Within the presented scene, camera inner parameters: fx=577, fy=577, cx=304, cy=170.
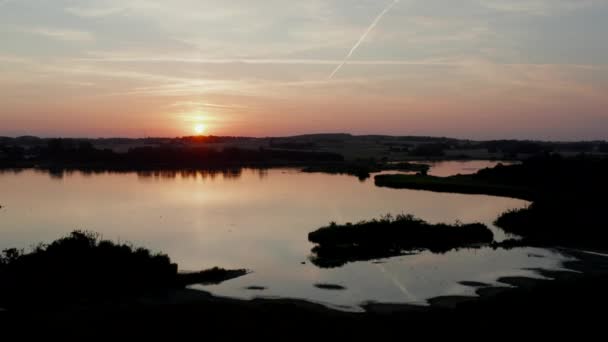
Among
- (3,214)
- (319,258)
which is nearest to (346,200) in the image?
(319,258)

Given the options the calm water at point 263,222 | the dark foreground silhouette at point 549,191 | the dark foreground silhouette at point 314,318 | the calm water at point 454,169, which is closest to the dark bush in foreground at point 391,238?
the calm water at point 263,222

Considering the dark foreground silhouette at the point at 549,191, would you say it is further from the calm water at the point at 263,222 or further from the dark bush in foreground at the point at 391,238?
the dark bush in foreground at the point at 391,238

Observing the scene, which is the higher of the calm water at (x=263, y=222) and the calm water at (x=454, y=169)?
the calm water at (x=454, y=169)

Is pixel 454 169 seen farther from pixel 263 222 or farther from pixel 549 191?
pixel 263 222

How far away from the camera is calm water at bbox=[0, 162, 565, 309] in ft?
101

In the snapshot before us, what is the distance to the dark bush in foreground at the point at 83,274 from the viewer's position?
26.6 m

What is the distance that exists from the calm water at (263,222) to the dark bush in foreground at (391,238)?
5.38ft

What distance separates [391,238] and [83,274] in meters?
22.2

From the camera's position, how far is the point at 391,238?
138ft

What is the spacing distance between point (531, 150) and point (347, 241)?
16258 cm

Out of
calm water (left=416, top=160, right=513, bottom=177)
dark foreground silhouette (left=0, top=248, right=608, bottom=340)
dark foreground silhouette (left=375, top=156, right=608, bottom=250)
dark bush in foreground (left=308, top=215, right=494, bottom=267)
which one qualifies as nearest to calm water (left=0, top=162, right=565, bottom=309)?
dark bush in foreground (left=308, top=215, right=494, bottom=267)

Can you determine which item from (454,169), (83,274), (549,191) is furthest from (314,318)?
(454,169)

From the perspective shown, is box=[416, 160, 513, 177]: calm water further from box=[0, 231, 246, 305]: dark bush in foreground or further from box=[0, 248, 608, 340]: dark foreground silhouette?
box=[0, 248, 608, 340]: dark foreground silhouette

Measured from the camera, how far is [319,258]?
37.0m
